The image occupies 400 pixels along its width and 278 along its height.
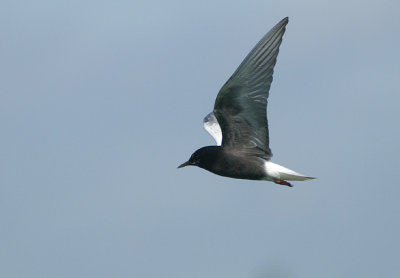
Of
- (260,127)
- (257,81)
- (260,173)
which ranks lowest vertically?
(260,173)

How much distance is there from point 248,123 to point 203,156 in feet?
3.73

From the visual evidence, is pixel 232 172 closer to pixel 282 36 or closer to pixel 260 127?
pixel 260 127

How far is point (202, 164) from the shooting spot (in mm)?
14414

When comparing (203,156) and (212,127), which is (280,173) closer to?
(203,156)

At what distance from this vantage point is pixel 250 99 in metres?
13.5

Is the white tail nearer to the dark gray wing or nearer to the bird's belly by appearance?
the bird's belly

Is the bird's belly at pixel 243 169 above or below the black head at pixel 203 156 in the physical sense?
below

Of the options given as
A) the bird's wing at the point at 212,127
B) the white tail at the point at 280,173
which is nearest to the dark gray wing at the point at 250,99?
the white tail at the point at 280,173

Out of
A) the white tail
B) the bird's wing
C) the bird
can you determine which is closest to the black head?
the bird

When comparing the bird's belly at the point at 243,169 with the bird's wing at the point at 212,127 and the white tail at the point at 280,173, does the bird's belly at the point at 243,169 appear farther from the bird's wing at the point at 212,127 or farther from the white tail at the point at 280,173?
the bird's wing at the point at 212,127

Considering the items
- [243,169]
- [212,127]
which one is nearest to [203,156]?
[243,169]

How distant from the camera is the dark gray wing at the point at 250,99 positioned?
43.2 feet

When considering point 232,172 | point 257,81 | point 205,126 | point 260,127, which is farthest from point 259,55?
point 205,126

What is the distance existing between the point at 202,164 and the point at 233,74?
2116mm
